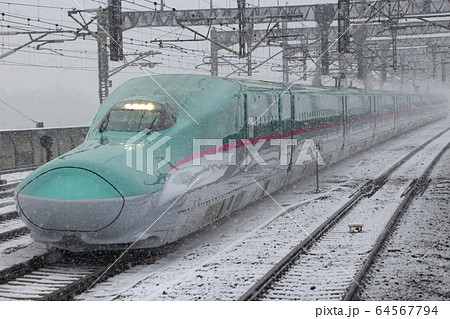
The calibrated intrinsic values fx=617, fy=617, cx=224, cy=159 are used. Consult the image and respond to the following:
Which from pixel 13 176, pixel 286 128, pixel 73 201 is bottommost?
pixel 13 176

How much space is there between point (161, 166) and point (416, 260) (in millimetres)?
3847

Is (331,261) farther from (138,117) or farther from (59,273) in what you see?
(59,273)

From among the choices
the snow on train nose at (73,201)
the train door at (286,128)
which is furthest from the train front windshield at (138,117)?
the train door at (286,128)

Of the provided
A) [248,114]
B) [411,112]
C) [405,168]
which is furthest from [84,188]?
[411,112]

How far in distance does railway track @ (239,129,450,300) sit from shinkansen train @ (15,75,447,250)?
5.48 feet

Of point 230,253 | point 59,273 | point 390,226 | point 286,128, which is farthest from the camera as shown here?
point 286,128

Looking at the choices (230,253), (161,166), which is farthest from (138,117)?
(230,253)

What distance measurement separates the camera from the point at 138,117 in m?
9.59

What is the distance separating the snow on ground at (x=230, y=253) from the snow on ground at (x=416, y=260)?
4.85 ft

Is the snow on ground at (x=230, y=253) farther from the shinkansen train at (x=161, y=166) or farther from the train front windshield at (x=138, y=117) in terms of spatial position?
the train front windshield at (x=138, y=117)

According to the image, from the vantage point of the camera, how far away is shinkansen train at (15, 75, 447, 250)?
816cm

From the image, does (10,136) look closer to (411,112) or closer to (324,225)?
(324,225)

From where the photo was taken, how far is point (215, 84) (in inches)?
430
